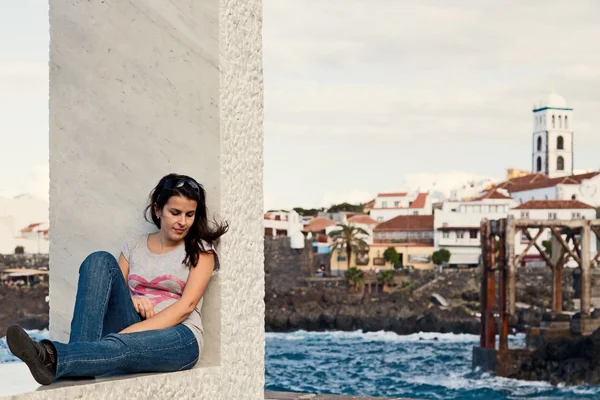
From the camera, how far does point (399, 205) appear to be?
46031mm

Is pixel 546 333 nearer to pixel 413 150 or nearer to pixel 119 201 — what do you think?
pixel 119 201

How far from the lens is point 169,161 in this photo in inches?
87.7

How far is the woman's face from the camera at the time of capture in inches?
83.8

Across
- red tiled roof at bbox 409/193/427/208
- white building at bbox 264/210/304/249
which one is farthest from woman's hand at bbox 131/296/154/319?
red tiled roof at bbox 409/193/427/208

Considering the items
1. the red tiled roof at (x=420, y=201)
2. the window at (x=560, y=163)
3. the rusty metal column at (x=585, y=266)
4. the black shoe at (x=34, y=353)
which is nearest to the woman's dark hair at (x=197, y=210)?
the black shoe at (x=34, y=353)

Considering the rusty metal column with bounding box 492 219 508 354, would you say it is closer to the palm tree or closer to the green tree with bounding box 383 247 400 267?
the palm tree

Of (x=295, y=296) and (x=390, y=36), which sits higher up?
(x=390, y=36)

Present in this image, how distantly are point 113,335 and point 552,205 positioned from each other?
4079 cm

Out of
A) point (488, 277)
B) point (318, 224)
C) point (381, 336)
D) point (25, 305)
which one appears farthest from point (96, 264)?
point (318, 224)

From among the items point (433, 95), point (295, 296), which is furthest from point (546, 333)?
point (433, 95)

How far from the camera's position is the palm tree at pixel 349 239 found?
42.2 meters

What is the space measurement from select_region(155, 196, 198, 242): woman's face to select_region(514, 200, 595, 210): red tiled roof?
39853 millimetres

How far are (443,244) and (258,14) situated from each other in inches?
1591

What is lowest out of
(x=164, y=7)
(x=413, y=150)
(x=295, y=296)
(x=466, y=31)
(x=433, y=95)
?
(x=295, y=296)
